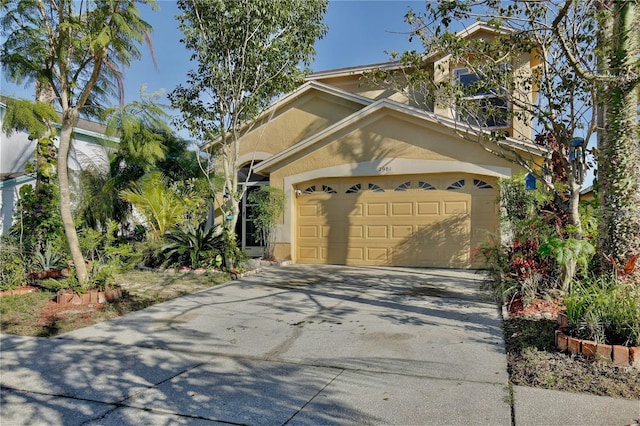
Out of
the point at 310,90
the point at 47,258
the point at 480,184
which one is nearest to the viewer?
the point at 47,258

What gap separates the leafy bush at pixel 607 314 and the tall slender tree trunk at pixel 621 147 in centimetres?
60

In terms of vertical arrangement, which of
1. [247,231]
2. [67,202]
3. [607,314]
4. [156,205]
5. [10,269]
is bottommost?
[607,314]

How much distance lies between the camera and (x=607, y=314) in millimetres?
4430

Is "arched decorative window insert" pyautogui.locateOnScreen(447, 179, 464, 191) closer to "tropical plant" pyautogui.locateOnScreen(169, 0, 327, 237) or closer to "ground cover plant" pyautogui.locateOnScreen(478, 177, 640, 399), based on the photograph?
"ground cover plant" pyautogui.locateOnScreen(478, 177, 640, 399)

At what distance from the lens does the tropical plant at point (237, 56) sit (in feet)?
33.8

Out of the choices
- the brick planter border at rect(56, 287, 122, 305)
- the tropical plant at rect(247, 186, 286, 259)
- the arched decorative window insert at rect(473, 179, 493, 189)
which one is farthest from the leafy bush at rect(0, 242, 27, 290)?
the arched decorative window insert at rect(473, 179, 493, 189)

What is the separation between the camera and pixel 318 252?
13320 mm

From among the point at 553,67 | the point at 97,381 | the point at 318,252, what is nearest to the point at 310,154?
the point at 318,252

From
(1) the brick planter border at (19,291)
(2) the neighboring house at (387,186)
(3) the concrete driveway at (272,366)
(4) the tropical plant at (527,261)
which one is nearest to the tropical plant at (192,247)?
(2) the neighboring house at (387,186)

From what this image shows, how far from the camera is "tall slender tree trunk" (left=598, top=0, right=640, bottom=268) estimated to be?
16.5 ft

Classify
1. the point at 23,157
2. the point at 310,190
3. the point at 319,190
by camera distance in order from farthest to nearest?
A: the point at 23,157
the point at 310,190
the point at 319,190

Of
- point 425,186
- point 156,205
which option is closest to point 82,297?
point 156,205

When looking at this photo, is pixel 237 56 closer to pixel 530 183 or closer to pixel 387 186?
pixel 387 186

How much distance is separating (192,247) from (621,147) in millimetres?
9053
